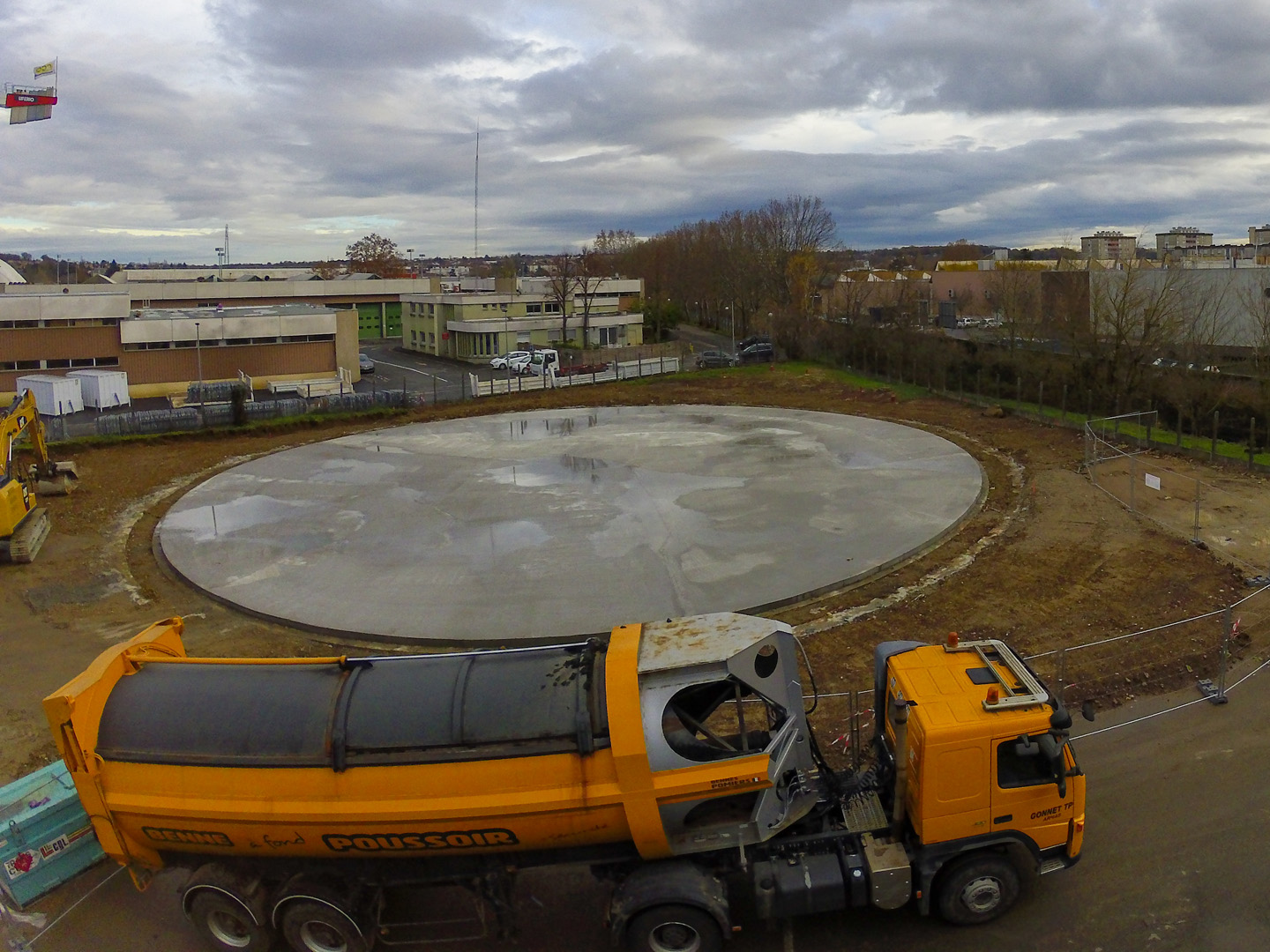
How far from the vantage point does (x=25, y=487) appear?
71.7ft

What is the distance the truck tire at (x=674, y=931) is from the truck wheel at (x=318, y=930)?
216cm

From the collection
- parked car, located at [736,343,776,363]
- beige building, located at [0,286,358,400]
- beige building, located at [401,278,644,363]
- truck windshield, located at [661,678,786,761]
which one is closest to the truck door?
truck windshield, located at [661,678,786,761]

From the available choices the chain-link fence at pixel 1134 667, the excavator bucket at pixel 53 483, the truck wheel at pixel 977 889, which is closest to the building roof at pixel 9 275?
Answer: the excavator bucket at pixel 53 483

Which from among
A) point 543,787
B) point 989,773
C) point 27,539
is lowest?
point 27,539

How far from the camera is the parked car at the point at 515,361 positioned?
1967 inches

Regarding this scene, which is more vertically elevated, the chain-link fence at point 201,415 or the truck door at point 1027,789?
the truck door at point 1027,789

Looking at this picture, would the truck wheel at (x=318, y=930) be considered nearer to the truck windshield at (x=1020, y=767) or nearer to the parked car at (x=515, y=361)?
the truck windshield at (x=1020, y=767)

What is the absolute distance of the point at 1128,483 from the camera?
2275 centimetres

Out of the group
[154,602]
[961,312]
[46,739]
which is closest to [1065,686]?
[46,739]

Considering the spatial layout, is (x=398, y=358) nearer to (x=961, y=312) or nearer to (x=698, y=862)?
(x=961, y=312)

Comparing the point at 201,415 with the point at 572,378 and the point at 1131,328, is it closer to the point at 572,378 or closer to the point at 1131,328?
the point at 572,378

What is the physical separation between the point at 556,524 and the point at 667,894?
13086 millimetres

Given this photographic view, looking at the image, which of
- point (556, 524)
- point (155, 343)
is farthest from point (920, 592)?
point (155, 343)

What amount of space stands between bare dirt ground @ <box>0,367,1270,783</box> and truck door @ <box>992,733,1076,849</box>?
3.79m
